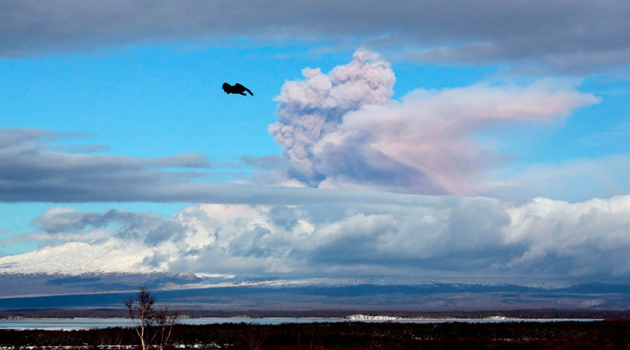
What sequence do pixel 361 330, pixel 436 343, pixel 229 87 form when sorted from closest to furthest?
pixel 229 87
pixel 436 343
pixel 361 330

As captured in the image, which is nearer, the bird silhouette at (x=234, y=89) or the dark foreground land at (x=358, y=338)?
the bird silhouette at (x=234, y=89)

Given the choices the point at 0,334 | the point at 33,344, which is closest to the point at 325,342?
the point at 33,344

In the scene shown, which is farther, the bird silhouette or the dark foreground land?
the dark foreground land

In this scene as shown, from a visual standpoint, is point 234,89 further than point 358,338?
No

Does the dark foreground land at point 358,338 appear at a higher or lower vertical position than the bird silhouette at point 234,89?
lower

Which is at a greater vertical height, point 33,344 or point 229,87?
point 229,87

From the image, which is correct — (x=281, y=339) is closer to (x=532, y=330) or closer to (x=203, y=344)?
(x=203, y=344)

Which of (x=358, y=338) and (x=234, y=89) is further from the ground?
(x=234, y=89)

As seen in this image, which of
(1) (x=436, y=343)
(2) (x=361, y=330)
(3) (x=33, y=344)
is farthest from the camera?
(2) (x=361, y=330)

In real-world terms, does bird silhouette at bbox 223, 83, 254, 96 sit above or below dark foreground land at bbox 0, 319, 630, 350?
above

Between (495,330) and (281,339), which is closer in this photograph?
(281,339)
